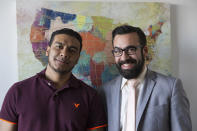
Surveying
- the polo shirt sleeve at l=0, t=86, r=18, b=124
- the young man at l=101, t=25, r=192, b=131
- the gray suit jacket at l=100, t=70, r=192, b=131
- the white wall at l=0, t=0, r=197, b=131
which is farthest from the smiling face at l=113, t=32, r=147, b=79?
the polo shirt sleeve at l=0, t=86, r=18, b=124

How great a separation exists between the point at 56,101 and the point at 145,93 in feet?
2.26

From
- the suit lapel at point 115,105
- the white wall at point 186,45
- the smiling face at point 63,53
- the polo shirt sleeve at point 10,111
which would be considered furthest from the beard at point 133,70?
the polo shirt sleeve at point 10,111

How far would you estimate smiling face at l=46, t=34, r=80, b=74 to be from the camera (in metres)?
1.33

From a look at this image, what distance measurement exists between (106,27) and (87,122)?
3.09ft

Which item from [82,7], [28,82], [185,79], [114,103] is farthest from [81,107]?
[185,79]

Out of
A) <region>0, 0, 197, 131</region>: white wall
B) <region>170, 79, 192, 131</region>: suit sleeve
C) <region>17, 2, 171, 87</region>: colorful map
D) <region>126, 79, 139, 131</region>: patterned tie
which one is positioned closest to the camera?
<region>170, 79, 192, 131</region>: suit sleeve

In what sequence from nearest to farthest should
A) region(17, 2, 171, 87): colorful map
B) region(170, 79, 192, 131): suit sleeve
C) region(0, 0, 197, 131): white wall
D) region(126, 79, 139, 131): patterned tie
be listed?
region(170, 79, 192, 131): suit sleeve
region(126, 79, 139, 131): patterned tie
region(17, 2, 171, 87): colorful map
region(0, 0, 197, 131): white wall

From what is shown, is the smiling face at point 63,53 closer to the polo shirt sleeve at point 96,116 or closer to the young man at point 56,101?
the young man at point 56,101

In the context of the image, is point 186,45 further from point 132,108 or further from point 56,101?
point 56,101

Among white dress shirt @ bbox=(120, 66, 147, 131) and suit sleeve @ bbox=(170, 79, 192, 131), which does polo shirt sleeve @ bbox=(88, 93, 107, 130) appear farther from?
suit sleeve @ bbox=(170, 79, 192, 131)

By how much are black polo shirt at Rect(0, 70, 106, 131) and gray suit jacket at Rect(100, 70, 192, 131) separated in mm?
210

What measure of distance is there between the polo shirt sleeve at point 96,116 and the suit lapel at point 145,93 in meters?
0.30

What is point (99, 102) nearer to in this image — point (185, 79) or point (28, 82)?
point (28, 82)

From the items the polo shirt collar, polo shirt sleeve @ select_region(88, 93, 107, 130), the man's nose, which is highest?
the man's nose
